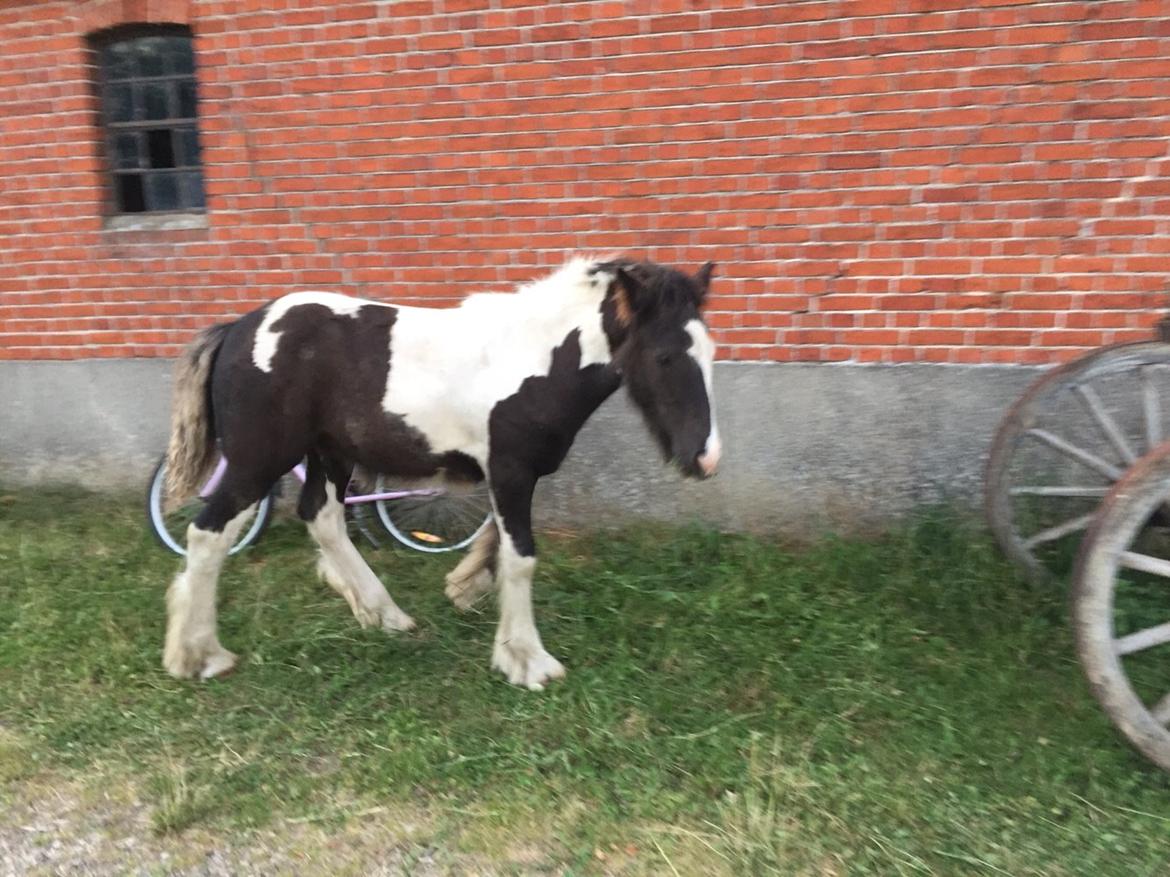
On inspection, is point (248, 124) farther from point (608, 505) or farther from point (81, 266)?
point (608, 505)

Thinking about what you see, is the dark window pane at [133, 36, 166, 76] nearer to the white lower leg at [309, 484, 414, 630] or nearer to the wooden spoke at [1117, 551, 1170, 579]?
the white lower leg at [309, 484, 414, 630]

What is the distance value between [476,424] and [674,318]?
89cm

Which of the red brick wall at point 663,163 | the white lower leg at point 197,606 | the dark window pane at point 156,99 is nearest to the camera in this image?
the white lower leg at point 197,606

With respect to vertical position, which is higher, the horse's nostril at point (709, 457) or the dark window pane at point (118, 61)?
the dark window pane at point (118, 61)

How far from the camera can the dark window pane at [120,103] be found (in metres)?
5.18

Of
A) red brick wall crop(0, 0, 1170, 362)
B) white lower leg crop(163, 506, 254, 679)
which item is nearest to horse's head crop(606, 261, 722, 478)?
red brick wall crop(0, 0, 1170, 362)

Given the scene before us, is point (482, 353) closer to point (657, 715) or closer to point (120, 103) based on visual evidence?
point (657, 715)

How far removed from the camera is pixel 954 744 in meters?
2.85

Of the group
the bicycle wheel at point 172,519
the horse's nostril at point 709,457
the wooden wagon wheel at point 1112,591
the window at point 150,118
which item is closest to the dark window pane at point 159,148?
the window at point 150,118

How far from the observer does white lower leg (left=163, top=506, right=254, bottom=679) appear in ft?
11.1

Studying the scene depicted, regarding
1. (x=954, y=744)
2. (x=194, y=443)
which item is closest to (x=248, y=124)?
(x=194, y=443)

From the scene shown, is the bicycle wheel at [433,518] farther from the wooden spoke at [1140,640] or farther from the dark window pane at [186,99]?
the wooden spoke at [1140,640]

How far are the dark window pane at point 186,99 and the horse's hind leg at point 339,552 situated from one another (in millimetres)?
2846

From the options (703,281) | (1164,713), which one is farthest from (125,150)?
(1164,713)
